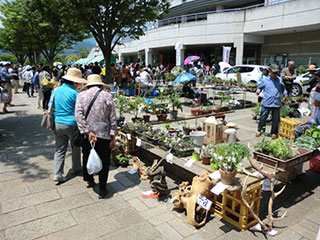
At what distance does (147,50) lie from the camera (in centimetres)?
3319

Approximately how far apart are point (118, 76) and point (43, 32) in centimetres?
900

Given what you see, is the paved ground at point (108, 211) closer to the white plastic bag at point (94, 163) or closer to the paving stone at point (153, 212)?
the paving stone at point (153, 212)

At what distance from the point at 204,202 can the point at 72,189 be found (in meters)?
2.25

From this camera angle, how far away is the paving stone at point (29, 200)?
353 centimetres

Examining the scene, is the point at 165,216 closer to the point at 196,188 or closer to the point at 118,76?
the point at 196,188

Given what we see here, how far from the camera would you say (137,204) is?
3.65 m

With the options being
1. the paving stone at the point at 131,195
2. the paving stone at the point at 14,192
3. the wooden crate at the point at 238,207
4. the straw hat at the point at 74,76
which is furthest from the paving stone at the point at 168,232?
the straw hat at the point at 74,76

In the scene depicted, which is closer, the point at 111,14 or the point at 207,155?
the point at 207,155

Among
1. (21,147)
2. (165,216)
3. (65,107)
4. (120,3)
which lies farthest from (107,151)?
(120,3)

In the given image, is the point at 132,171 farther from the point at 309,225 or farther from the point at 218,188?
the point at 309,225

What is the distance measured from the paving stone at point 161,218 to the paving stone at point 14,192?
214cm

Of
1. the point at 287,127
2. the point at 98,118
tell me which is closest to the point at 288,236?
the point at 98,118

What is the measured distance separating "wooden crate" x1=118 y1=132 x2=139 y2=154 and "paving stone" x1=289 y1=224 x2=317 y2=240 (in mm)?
3297

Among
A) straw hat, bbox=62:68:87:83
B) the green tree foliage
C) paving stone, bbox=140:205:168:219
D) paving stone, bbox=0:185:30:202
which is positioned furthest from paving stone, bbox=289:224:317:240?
the green tree foliage
